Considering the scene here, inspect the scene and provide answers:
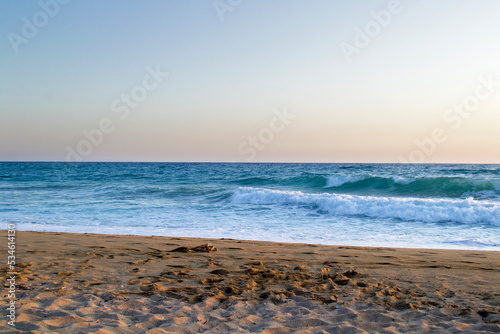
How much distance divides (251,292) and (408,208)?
1092 centimetres

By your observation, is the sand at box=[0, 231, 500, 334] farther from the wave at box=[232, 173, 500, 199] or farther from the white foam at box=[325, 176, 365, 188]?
the white foam at box=[325, 176, 365, 188]

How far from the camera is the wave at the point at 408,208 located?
11891mm

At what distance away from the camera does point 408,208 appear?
13.4 m

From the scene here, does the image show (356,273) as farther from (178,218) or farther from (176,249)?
(178,218)

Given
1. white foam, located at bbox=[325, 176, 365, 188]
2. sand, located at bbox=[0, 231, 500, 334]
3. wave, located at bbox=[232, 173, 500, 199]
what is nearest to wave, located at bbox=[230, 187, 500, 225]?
sand, located at bbox=[0, 231, 500, 334]

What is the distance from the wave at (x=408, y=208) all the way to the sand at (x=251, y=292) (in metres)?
5.82

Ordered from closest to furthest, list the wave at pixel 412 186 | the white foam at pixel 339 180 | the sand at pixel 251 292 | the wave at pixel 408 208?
the sand at pixel 251 292 < the wave at pixel 408 208 < the wave at pixel 412 186 < the white foam at pixel 339 180

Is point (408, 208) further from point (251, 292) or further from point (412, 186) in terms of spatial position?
point (412, 186)

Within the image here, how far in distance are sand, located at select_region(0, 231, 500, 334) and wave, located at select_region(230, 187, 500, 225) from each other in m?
5.82

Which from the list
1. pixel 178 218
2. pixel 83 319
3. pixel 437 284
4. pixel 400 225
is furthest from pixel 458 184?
pixel 83 319

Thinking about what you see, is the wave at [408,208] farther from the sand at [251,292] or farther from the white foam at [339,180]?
the white foam at [339,180]

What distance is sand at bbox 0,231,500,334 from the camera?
326 cm

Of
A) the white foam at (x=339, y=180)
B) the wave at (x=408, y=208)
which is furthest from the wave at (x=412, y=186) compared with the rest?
the wave at (x=408, y=208)

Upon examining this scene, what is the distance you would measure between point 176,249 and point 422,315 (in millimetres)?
4382
